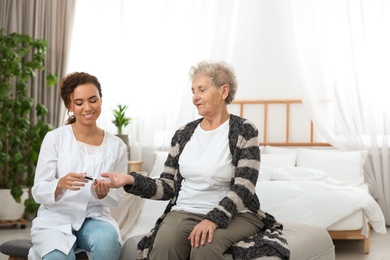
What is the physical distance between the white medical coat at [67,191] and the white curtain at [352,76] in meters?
3.58

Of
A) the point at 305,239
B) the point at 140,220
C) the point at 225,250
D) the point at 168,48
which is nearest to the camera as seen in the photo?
the point at 225,250

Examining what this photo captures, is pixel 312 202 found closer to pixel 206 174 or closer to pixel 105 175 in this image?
pixel 206 174

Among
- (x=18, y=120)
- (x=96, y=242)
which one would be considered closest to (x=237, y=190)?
(x=96, y=242)

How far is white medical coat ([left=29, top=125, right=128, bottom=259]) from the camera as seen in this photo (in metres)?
2.70

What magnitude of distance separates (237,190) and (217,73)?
1.74 feet

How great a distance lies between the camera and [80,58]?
691 cm

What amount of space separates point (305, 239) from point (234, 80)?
0.74 m

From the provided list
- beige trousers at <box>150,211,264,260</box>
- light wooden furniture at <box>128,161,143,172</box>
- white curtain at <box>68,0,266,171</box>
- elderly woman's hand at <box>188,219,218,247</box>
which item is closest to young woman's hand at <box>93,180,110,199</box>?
beige trousers at <box>150,211,264,260</box>

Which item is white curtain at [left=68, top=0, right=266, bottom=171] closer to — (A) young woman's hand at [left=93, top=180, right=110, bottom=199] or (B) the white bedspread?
(B) the white bedspread

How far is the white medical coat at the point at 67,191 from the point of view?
2.70 m

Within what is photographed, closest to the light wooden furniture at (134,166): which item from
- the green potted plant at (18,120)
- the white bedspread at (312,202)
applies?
the green potted plant at (18,120)

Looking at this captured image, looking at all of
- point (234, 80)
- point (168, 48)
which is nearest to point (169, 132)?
point (168, 48)

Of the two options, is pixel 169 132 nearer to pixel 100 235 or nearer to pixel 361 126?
pixel 361 126

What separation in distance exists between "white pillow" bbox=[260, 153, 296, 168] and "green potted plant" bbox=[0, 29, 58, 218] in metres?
1.93
